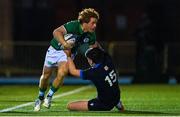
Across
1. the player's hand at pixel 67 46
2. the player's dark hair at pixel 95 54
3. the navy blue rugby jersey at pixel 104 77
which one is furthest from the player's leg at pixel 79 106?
the player's hand at pixel 67 46

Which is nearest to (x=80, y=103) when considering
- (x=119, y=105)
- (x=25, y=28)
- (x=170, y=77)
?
(x=119, y=105)

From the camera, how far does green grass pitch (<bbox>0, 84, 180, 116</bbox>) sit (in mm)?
13094

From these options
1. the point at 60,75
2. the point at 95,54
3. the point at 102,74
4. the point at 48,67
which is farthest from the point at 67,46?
the point at 48,67

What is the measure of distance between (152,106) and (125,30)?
2553 cm

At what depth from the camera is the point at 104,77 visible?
41.9 feet

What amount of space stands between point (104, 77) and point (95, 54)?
400mm

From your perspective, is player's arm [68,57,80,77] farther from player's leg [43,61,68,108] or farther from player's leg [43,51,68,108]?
player's leg [43,61,68,108]

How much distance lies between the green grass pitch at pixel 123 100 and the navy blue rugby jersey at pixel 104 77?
0.36 m

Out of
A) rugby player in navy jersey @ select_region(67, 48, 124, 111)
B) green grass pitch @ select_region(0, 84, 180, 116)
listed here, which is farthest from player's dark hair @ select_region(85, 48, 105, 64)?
green grass pitch @ select_region(0, 84, 180, 116)

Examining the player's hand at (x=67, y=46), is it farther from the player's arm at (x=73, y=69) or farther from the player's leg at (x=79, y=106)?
the player's leg at (x=79, y=106)

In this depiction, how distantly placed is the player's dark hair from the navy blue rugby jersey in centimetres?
10

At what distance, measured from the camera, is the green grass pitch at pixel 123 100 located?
13.1 metres

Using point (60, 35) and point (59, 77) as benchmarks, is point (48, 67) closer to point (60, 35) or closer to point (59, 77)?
point (59, 77)

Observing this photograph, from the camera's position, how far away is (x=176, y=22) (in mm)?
40469
